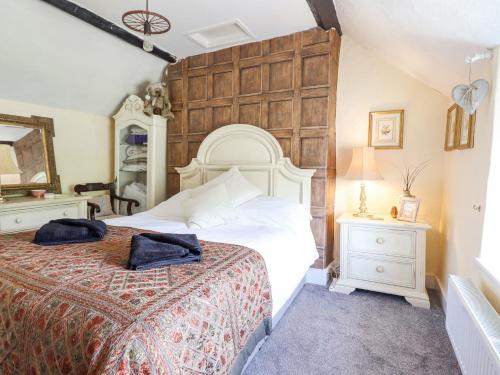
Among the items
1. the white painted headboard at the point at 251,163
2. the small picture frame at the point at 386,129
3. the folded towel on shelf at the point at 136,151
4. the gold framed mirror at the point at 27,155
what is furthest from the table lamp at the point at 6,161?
the small picture frame at the point at 386,129

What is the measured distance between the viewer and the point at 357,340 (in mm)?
1962

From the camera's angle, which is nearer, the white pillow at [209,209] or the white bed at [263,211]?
the white bed at [263,211]

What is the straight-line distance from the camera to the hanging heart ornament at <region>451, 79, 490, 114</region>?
1619 mm

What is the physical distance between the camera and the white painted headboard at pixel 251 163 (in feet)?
9.73

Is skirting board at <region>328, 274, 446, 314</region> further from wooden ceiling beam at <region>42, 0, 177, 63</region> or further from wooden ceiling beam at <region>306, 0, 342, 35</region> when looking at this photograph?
wooden ceiling beam at <region>42, 0, 177, 63</region>

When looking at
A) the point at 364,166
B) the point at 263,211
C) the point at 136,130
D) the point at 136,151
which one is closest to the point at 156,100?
the point at 136,130

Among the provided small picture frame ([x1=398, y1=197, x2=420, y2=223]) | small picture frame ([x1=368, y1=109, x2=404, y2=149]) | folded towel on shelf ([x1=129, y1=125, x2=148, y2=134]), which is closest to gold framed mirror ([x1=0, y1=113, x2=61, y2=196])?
folded towel on shelf ([x1=129, y1=125, x2=148, y2=134])

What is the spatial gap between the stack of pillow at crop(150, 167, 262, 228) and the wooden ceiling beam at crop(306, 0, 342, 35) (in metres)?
1.63

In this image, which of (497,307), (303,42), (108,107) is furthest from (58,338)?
(108,107)

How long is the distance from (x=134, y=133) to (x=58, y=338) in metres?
3.07

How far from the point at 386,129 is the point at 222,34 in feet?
6.48

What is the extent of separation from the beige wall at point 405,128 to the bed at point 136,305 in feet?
4.43

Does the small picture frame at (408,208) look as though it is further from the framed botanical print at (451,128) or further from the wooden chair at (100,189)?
the wooden chair at (100,189)

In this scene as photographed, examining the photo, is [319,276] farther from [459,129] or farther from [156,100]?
[156,100]
